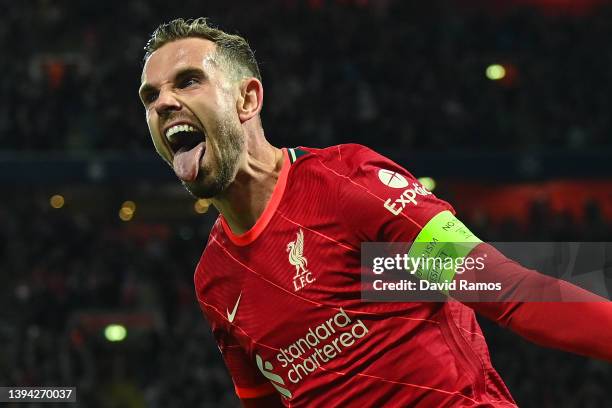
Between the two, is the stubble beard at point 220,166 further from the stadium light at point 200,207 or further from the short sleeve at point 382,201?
the stadium light at point 200,207

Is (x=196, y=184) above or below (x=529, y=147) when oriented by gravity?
below

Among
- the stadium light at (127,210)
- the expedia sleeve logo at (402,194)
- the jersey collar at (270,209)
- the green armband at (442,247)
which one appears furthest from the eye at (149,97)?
the stadium light at (127,210)

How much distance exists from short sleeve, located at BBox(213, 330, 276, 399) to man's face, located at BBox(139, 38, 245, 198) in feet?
1.72

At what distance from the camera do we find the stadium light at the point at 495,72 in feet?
51.5

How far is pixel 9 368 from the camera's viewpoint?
34.0 feet

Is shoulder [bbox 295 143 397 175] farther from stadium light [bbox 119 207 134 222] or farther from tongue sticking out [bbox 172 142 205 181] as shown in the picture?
stadium light [bbox 119 207 134 222]

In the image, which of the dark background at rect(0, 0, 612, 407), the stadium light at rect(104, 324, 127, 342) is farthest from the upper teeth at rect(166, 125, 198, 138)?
the stadium light at rect(104, 324, 127, 342)

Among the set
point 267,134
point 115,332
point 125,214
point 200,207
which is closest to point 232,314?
point 115,332

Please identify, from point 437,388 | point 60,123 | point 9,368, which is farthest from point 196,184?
point 60,123

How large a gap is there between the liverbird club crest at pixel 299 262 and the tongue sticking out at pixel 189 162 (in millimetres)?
325

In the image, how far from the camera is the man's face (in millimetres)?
2623

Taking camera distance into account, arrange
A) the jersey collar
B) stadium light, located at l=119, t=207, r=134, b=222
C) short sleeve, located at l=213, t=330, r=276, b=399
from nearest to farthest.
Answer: the jersey collar < short sleeve, located at l=213, t=330, r=276, b=399 < stadium light, located at l=119, t=207, r=134, b=222

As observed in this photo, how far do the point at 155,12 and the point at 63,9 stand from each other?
182cm

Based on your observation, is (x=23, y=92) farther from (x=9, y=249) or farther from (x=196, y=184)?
(x=196, y=184)
